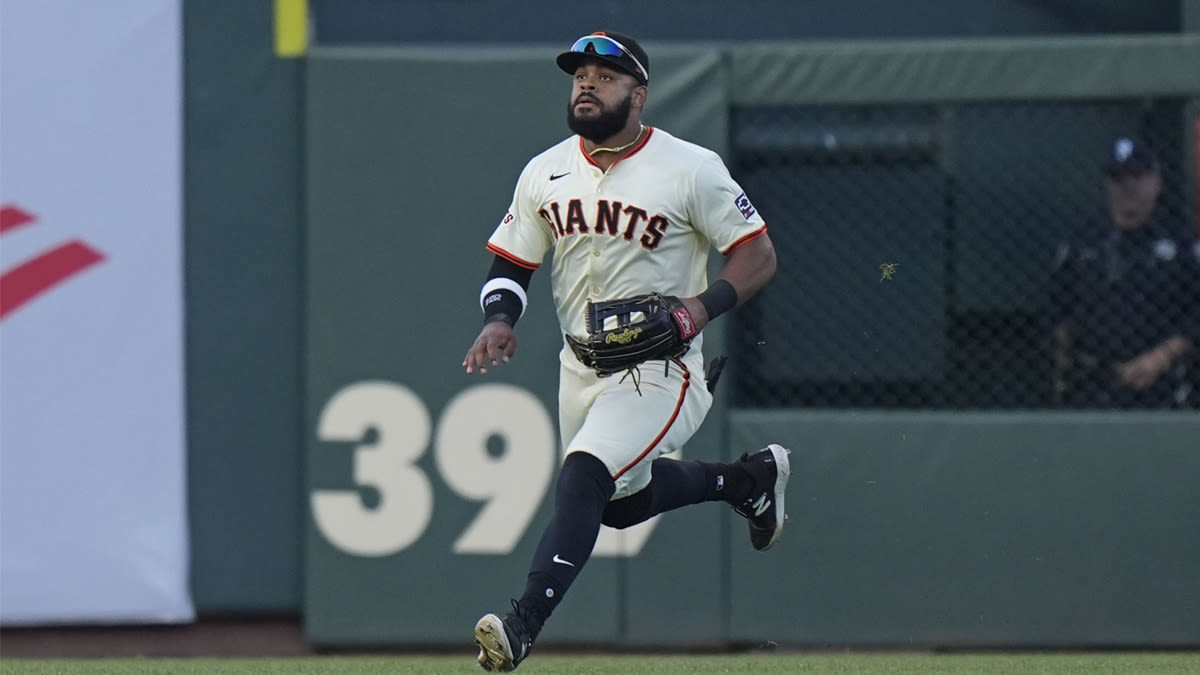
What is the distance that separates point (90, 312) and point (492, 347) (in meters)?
2.85

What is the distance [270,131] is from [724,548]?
8.48ft

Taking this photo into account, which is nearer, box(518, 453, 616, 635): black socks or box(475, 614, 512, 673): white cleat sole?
box(475, 614, 512, 673): white cleat sole

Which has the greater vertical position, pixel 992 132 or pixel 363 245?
pixel 992 132

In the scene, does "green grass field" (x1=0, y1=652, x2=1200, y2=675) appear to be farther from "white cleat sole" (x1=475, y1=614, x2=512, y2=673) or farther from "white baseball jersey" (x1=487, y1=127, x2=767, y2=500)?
"white cleat sole" (x1=475, y1=614, x2=512, y2=673)

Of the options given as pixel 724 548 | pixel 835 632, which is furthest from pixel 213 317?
pixel 835 632

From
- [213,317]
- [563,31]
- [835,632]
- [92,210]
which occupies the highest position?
[563,31]

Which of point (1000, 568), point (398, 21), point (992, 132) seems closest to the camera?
point (1000, 568)

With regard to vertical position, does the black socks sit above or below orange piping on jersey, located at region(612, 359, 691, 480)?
below

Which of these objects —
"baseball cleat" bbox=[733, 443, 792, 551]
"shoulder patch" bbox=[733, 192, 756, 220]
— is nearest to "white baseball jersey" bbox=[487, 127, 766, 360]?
"shoulder patch" bbox=[733, 192, 756, 220]

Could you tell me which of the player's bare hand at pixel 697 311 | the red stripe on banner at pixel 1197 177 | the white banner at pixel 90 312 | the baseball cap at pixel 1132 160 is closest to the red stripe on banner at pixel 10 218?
the white banner at pixel 90 312

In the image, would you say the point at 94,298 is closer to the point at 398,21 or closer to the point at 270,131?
the point at 270,131

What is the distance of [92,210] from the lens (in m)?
7.13

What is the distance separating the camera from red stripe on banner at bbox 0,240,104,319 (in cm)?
712

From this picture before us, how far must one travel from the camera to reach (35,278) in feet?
23.4
